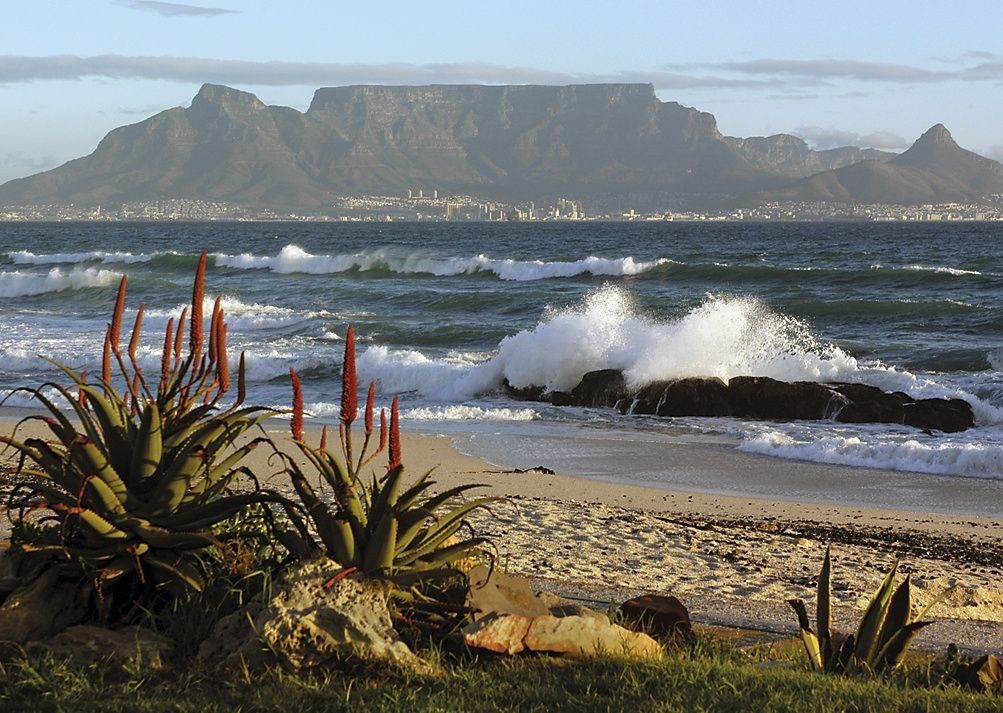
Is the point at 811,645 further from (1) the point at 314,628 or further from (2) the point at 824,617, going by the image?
(1) the point at 314,628

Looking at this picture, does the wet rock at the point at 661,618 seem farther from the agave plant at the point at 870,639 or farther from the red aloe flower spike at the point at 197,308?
the red aloe flower spike at the point at 197,308

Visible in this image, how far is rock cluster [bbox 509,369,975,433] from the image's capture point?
17.4 meters

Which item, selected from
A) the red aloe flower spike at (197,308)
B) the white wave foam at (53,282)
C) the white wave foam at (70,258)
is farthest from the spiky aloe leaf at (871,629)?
the white wave foam at (70,258)

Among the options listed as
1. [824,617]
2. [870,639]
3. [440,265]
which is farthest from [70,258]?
[870,639]

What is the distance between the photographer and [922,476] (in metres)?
13.6

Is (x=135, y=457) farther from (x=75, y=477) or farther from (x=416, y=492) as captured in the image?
(x=416, y=492)

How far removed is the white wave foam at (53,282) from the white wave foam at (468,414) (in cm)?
3391

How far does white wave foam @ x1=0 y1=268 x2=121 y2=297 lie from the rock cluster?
3440cm

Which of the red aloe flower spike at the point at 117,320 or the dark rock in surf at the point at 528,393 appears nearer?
the red aloe flower spike at the point at 117,320

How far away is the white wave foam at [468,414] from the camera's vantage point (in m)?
17.9

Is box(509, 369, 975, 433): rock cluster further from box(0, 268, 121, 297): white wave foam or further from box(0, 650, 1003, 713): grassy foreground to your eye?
box(0, 268, 121, 297): white wave foam

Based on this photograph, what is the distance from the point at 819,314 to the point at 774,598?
29321mm

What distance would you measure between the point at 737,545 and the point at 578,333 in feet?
42.8

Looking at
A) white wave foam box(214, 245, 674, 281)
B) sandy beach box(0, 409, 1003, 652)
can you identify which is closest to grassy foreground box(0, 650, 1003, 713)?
sandy beach box(0, 409, 1003, 652)
